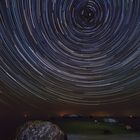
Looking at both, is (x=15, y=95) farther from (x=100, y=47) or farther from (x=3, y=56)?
(x=100, y=47)

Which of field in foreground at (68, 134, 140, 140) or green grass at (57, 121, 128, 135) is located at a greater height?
green grass at (57, 121, 128, 135)

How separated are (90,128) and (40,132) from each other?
0.24 meters

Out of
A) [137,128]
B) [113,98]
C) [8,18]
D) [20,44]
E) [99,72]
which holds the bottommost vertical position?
[137,128]

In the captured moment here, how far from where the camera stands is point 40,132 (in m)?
1.89

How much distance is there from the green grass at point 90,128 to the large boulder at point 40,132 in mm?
57

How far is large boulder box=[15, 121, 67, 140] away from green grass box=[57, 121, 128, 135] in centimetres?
6

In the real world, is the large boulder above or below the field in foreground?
above

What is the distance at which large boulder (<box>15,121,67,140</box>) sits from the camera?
189cm

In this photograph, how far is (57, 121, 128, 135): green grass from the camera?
1.94m

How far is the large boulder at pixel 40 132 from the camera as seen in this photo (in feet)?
6.19

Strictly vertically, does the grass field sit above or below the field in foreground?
above

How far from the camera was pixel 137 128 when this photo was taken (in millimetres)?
1946

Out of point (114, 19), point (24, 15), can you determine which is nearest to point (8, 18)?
point (24, 15)

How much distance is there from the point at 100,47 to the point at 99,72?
12 centimetres
